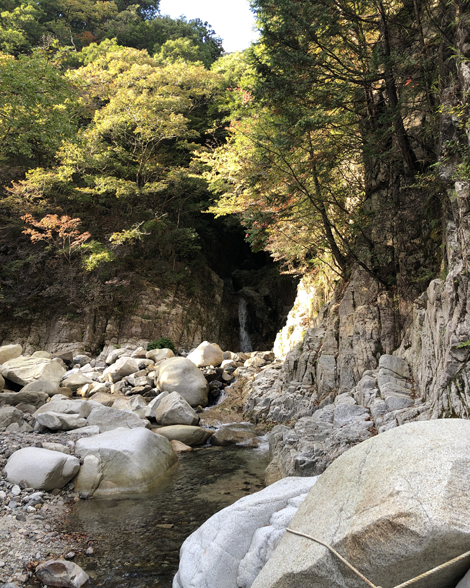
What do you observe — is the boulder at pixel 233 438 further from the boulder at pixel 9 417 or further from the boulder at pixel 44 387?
the boulder at pixel 44 387

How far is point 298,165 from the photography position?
874 centimetres

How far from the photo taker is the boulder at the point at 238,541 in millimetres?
2895

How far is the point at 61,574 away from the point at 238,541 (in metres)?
1.63

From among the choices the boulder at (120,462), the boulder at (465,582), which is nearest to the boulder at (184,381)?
→ the boulder at (120,462)

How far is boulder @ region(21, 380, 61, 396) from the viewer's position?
10.5 metres

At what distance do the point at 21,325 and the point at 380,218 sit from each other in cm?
1621

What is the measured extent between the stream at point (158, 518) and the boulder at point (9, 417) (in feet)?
9.99

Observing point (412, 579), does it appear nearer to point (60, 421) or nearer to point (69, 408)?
point (60, 421)

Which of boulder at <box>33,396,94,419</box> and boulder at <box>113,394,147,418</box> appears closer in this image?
boulder at <box>33,396,94,419</box>

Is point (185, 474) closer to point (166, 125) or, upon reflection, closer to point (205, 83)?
point (166, 125)

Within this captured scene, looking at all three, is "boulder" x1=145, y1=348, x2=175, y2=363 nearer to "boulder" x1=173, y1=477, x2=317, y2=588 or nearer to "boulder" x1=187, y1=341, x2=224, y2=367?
"boulder" x1=187, y1=341, x2=224, y2=367

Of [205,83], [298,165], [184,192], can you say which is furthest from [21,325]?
[298,165]

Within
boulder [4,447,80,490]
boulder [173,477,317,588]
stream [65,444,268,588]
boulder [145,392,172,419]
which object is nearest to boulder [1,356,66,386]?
boulder [145,392,172,419]

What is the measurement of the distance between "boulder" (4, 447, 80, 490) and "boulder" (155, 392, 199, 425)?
3398 mm
